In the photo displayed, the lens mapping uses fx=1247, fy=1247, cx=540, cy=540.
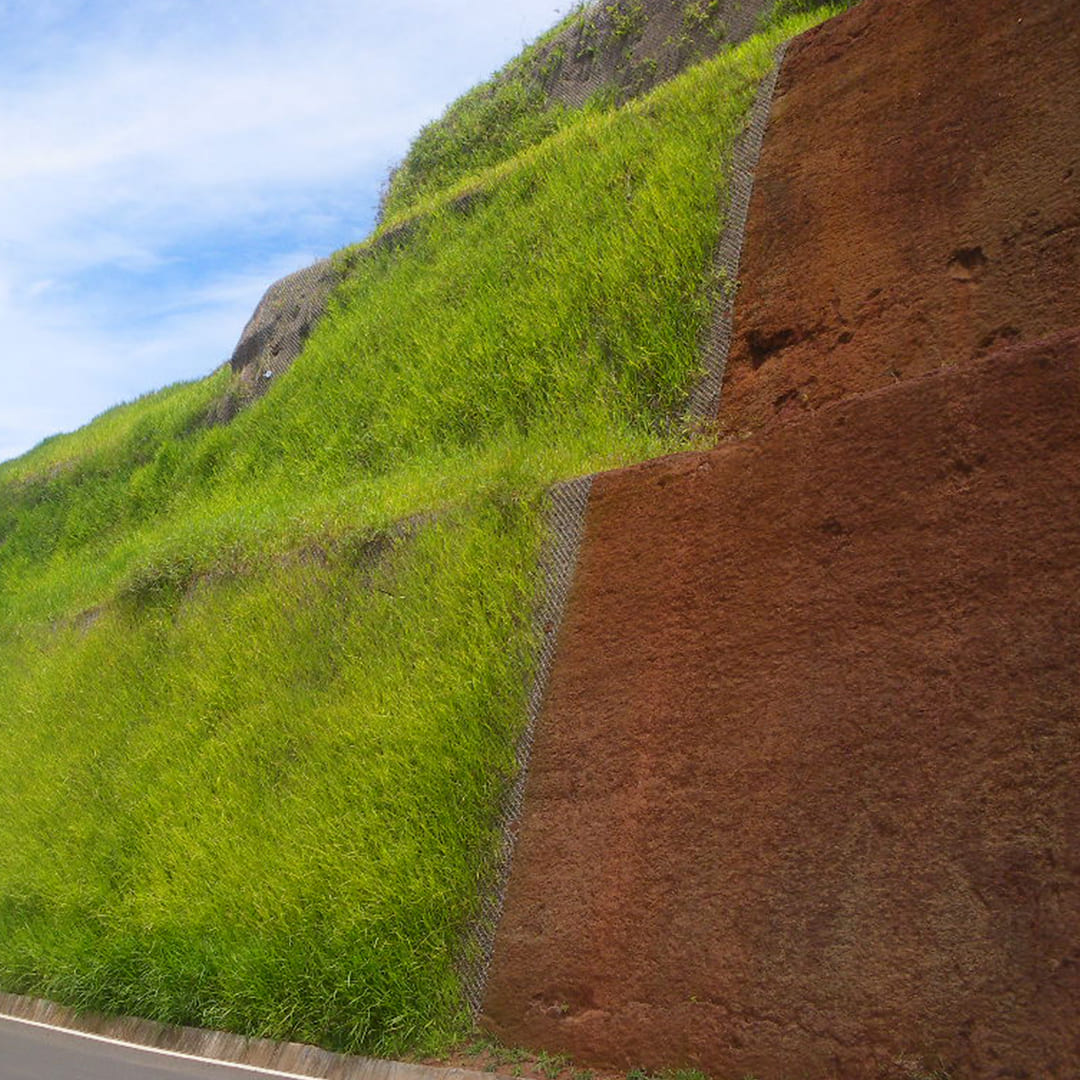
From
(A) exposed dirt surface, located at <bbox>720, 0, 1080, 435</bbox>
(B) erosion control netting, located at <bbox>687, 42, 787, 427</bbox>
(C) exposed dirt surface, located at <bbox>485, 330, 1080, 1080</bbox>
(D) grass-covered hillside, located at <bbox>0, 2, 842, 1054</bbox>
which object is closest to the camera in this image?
(C) exposed dirt surface, located at <bbox>485, 330, 1080, 1080</bbox>

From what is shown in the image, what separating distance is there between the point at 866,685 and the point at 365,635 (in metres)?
4.13

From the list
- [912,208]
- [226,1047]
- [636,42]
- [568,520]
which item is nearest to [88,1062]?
[226,1047]

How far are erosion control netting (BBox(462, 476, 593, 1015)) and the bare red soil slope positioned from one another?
0.11 metres

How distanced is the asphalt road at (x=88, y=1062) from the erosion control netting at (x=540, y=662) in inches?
44.2

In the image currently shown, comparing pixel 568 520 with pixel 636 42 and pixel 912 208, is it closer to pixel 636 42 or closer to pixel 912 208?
pixel 912 208

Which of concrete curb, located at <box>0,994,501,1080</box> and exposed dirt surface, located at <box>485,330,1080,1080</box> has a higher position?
exposed dirt surface, located at <box>485,330,1080,1080</box>

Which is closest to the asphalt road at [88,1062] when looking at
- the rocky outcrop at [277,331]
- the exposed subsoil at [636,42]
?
the rocky outcrop at [277,331]

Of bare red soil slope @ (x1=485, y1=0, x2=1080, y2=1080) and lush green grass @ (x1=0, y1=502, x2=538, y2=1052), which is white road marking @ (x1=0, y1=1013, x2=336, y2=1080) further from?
bare red soil slope @ (x1=485, y1=0, x2=1080, y2=1080)

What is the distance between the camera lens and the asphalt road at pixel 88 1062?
6.22 meters

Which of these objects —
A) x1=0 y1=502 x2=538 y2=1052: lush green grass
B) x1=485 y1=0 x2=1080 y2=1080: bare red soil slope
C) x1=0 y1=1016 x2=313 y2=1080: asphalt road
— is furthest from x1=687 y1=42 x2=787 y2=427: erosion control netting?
x1=0 y1=1016 x2=313 y2=1080: asphalt road

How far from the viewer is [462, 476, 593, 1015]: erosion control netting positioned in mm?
5820

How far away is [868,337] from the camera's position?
659 cm

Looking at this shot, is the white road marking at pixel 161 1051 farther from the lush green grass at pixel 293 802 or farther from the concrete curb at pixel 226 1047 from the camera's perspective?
the lush green grass at pixel 293 802

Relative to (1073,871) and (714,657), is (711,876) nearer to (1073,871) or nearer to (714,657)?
(714,657)
